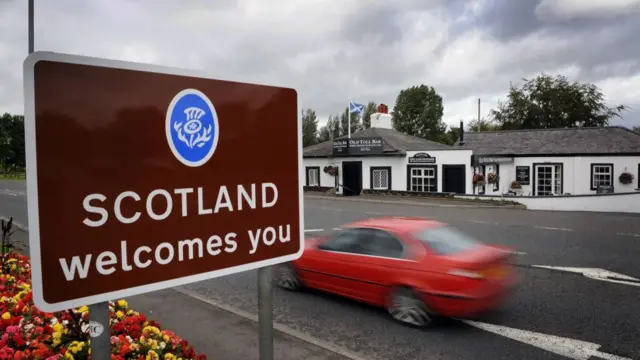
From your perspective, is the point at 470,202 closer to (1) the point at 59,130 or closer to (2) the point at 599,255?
(2) the point at 599,255

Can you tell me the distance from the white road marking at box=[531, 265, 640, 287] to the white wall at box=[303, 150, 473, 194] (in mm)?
18296

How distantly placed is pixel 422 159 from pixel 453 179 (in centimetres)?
239

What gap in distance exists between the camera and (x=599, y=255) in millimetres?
10891

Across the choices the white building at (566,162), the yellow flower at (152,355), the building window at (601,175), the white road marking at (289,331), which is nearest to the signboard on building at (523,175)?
the white building at (566,162)

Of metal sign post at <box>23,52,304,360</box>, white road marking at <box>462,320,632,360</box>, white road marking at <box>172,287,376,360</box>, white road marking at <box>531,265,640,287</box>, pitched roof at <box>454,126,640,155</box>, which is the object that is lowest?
white road marking at <box>462,320,632,360</box>

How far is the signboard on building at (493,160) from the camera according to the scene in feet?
88.3

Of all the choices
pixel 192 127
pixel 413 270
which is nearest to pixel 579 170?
pixel 413 270

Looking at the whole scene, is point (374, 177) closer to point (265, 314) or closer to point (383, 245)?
point (383, 245)

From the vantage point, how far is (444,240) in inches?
273

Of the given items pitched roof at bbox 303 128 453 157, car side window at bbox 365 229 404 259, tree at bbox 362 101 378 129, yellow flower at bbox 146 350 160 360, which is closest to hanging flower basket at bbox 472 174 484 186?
pitched roof at bbox 303 128 453 157

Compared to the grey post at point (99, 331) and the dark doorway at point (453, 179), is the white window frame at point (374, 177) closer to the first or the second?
the dark doorway at point (453, 179)

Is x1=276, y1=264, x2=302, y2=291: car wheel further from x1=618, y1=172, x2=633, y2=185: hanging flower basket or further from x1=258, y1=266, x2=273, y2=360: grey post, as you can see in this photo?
x1=618, y1=172, x2=633, y2=185: hanging flower basket

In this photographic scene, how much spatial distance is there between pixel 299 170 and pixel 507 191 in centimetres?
2920

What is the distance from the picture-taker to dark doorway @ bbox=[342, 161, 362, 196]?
3184 cm
